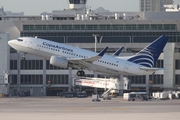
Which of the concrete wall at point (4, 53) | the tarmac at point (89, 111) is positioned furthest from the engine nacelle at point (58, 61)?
the concrete wall at point (4, 53)

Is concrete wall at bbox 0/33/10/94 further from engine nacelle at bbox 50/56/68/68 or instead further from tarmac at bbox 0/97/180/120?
tarmac at bbox 0/97/180/120

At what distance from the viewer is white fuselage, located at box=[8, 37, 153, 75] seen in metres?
142

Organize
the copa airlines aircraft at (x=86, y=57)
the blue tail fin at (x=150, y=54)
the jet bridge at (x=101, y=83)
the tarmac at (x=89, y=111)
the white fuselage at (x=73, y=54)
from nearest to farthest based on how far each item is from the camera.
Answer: the tarmac at (x=89, y=111) → the white fuselage at (x=73, y=54) → the copa airlines aircraft at (x=86, y=57) → the blue tail fin at (x=150, y=54) → the jet bridge at (x=101, y=83)

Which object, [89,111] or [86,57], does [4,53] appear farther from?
[89,111]

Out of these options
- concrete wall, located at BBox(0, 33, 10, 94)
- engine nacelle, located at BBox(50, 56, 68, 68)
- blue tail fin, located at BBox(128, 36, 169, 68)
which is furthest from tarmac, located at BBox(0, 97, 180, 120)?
concrete wall, located at BBox(0, 33, 10, 94)

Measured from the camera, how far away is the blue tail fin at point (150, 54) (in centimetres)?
15504

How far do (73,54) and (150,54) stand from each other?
18.9 meters

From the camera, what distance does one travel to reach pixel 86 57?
482ft

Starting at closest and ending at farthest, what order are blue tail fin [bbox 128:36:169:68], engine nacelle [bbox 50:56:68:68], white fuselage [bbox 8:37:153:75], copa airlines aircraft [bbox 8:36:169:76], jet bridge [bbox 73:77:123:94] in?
engine nacelle [bbox 50:56:68:68] → white fuselage [bbox 8:37:153:75] → copa airlines aircraft [bbox 8:36:169:76] → blue tail fin [bbox 128:36:169:68] → jet bridge [bbox 73:77:123:94]

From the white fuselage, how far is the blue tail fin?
223 cm

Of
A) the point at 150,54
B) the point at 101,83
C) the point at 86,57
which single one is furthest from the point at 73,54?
the point at 101,83

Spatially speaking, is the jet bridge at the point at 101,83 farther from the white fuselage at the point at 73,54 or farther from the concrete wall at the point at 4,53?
the concrete wall at the point at 4,53

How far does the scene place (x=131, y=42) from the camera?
651 ft

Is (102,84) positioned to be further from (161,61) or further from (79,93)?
(161,61)
